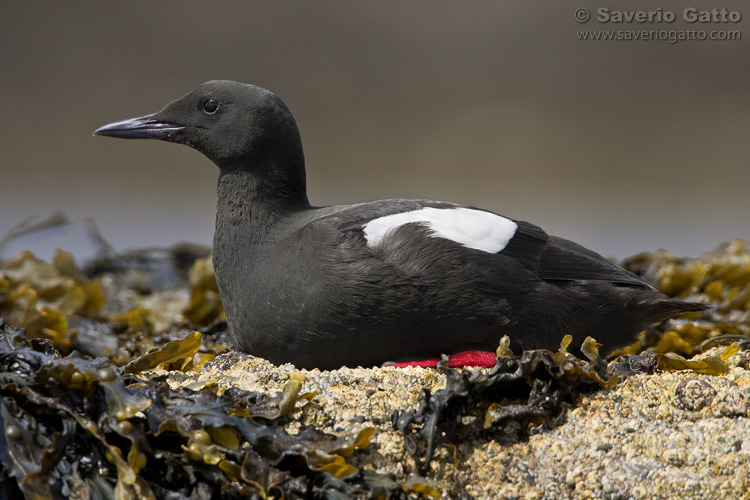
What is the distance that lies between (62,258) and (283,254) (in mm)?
3315

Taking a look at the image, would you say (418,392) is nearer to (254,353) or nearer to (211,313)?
(254,353)

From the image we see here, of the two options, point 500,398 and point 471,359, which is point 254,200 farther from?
point 500,398

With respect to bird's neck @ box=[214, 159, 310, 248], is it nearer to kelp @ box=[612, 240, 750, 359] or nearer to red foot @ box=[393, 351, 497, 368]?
red foot @ box=[393, 351, 497, 368]

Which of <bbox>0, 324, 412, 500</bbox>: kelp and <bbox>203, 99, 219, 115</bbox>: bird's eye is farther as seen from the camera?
<bbox>203, 99, 219, 115</bbox>: bird's eye

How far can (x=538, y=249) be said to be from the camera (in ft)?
11.2

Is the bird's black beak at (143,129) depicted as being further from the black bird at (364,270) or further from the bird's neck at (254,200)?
the bird's neck at (254,200)

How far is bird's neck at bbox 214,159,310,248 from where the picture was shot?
349 cm

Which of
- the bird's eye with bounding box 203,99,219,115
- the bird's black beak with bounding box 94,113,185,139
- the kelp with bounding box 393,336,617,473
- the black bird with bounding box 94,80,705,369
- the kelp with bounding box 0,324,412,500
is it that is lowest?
the kelp with bounding box 0,324,412,500

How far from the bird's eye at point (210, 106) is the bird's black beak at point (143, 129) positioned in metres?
0.15

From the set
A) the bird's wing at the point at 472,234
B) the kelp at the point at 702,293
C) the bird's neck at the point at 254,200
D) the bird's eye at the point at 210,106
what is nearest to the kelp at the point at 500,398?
the bird's wing at the point at 472,234

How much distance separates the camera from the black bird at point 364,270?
122 inches

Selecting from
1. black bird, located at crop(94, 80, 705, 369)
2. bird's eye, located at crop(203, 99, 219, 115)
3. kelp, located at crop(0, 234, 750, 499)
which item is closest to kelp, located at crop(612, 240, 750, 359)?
black bird, located at crop(94, 80, 705, 369)

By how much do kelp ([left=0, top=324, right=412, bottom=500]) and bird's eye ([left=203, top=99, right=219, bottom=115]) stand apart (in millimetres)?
1593

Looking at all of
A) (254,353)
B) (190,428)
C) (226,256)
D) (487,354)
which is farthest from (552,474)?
(226,256)
